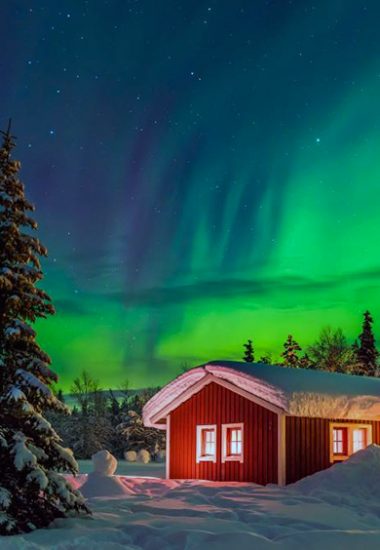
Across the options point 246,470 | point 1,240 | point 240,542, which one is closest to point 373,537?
point 240,542

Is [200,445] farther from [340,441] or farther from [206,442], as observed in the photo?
[340,441]

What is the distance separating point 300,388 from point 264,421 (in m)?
1.47

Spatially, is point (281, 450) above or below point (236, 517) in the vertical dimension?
above

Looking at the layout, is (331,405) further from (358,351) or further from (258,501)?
(358,351)

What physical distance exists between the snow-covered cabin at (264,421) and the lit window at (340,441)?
31mm

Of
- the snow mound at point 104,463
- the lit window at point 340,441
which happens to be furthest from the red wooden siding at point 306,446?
the snow mound at point 104,463

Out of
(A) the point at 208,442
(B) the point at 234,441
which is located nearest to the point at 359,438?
(B) the point at 234,441

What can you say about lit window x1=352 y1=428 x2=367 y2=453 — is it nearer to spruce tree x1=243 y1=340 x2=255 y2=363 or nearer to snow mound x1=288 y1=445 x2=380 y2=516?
snow mound x1=288 y1=445 x2=380 y2=516

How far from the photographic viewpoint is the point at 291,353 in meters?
65.6

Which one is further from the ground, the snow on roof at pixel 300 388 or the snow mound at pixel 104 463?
the snow on roof at pixel 300 388

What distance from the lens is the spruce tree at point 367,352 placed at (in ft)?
199

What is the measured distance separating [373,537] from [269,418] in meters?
9.17

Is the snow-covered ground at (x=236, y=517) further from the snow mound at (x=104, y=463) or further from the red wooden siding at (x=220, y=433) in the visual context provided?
the snow mound at (x=104, y=463)

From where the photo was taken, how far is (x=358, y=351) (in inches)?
2459
